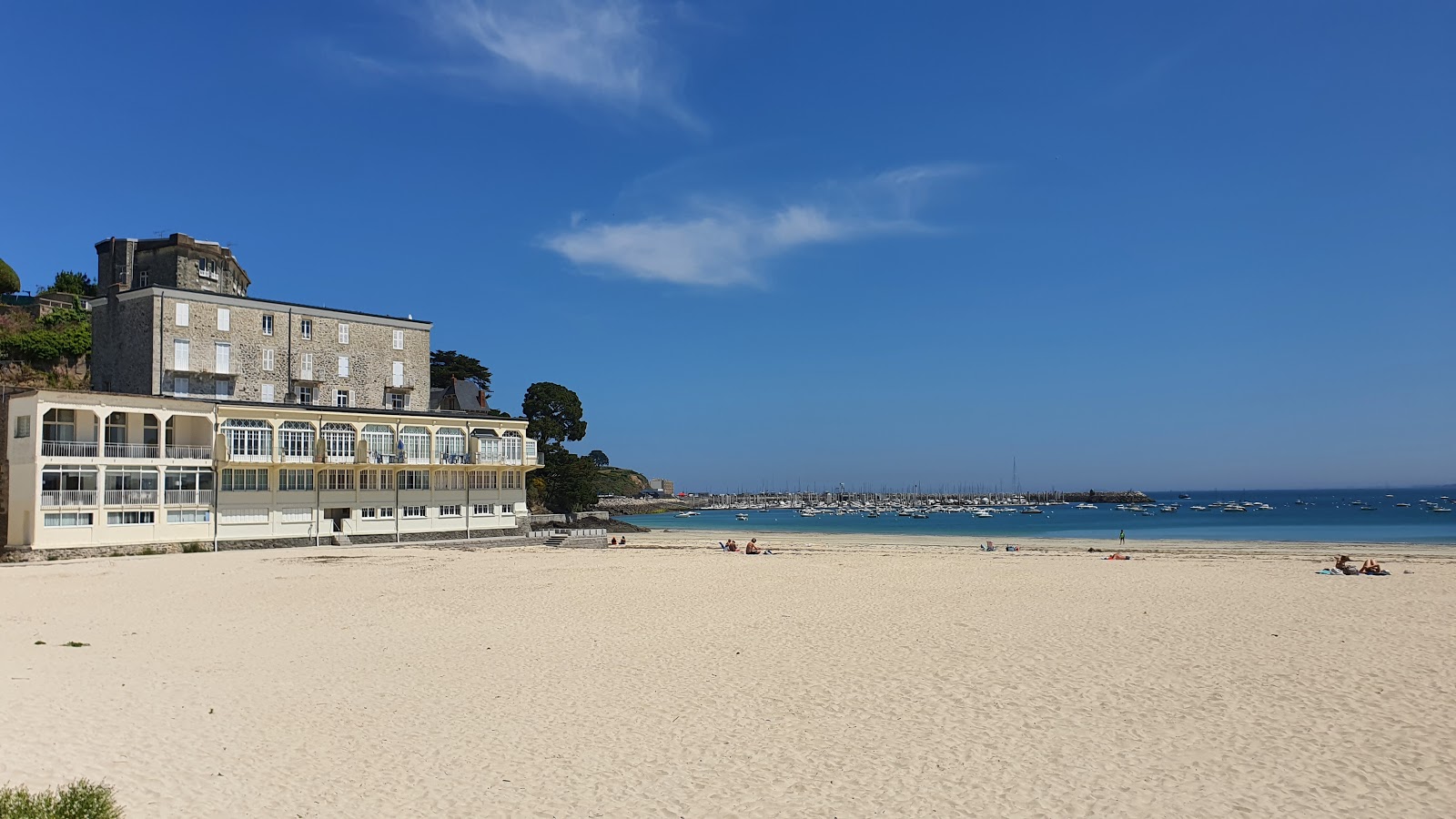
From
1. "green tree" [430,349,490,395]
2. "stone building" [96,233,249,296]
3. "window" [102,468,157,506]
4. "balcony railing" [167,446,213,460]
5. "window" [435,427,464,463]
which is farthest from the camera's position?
"green tree" [430,349,490,395]

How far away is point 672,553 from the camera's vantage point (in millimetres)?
43281

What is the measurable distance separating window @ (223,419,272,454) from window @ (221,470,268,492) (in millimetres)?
897

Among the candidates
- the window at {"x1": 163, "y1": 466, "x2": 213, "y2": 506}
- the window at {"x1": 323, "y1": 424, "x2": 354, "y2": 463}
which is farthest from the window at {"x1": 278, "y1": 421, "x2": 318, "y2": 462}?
the window at {"x1": 163, "y1": 466, "x2": 213, "y2": 506}

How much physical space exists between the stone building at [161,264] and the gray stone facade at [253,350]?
13.5ft

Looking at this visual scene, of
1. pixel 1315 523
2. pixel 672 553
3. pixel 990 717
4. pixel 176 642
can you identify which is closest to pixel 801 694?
pixel 990 717

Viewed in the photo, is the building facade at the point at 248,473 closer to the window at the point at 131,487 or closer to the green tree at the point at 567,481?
the window at the point at 131,487

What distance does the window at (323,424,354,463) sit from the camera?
4512 cm

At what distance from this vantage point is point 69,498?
3675 cm

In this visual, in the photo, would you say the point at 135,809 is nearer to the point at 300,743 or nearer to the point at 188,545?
the point at 300,743

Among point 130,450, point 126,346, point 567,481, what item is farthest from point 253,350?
point 567,481

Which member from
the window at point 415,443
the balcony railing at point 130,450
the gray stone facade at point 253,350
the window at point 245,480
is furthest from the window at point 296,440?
the gray stone facade at point 253,350

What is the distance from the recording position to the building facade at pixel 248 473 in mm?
36719

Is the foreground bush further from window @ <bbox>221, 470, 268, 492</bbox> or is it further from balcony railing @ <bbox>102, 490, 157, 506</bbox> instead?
window @ <bbox>221, 470, 268, 492</bbox>

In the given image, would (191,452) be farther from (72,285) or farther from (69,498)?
(72,285)
